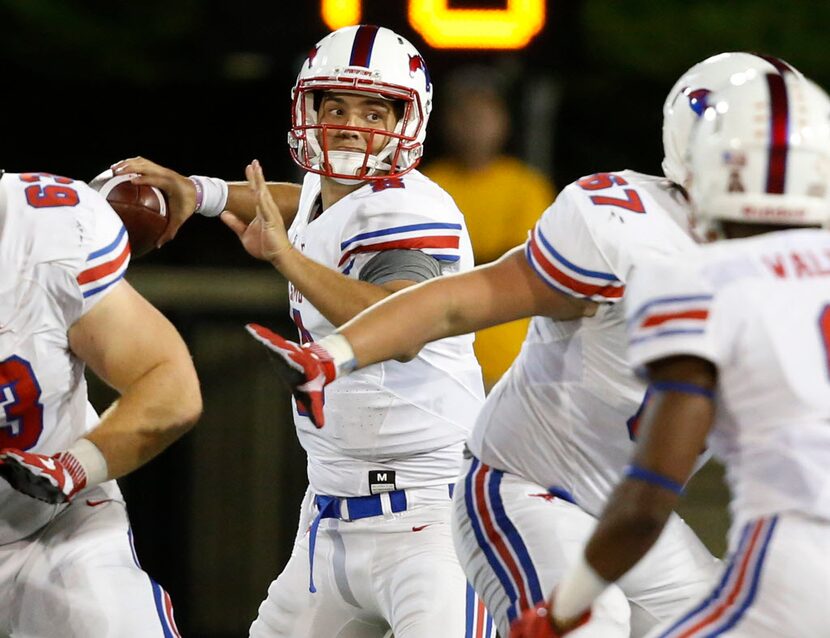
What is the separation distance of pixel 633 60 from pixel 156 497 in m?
3.57

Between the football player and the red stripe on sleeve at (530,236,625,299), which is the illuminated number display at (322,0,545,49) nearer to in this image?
the football player

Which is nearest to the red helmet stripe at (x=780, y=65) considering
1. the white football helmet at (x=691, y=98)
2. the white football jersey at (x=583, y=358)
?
the white football helmet at (x=691, y=98)

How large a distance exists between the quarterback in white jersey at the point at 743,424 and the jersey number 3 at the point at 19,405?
1.27 m

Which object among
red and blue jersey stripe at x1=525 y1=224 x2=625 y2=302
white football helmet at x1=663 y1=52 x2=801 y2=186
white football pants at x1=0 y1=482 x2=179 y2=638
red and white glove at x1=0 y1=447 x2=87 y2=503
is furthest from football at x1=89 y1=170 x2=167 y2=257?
white football helmet at x1=663 y1=52 x2=801 y2=186

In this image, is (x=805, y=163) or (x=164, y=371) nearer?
(x=805, y=163)

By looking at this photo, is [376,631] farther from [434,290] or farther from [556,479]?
[434,290]

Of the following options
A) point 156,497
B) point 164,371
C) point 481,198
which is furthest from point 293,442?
point 164,371

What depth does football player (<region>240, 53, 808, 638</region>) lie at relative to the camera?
125 inches

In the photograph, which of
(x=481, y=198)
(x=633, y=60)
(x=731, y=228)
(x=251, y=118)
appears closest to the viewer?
(x=731, y=228)

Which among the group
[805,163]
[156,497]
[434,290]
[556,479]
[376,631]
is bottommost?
[156,497]

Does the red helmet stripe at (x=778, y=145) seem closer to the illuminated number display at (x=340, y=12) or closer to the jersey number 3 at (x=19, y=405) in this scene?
the jersey number 3 at (x=19, y=405)

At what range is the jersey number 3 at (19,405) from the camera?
3379 mm

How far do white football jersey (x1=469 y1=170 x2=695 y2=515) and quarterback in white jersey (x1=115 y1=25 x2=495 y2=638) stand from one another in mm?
419

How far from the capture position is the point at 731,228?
2721mm
